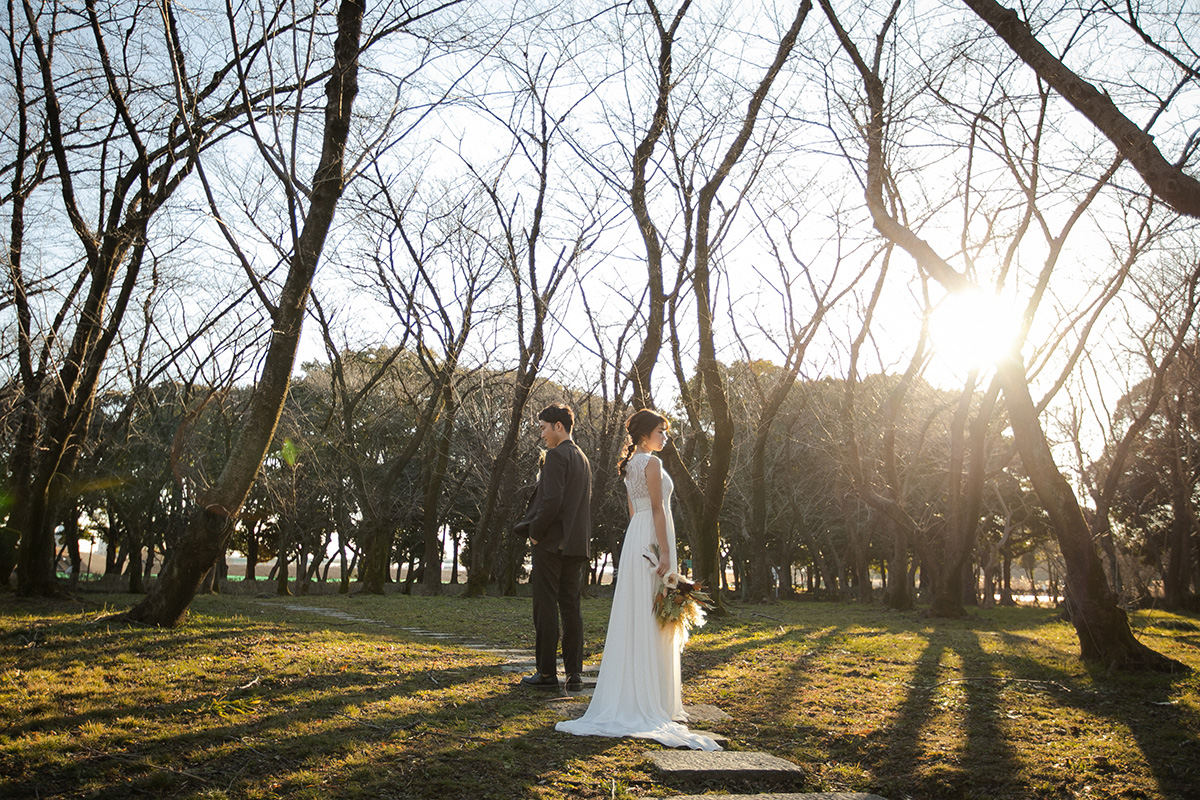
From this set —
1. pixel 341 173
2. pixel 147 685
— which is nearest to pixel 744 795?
pixel 147 685

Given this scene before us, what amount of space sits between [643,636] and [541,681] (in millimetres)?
1159

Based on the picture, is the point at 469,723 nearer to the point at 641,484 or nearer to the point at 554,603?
the point at 554,603

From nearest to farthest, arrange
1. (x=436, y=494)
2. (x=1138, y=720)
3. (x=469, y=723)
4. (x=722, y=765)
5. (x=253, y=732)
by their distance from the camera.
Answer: (x=722, y=765) < (x=253, y=732) < (x=469, y=723) < (x=1138, y=720) < (x=436, y=494)

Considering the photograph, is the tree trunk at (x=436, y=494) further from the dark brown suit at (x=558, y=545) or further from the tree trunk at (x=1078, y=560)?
the dark brown suit at (x=558, y=545)

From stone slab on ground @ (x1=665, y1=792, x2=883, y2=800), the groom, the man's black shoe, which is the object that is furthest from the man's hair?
stone slab on ground @ (x1=665, y1=792, x2=883, y2=800)

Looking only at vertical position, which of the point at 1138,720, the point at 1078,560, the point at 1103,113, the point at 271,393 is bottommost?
the point at 1138,720

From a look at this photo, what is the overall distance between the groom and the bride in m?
0.44

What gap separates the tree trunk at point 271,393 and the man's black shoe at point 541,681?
352 centimetres

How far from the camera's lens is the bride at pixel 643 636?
14.3ft

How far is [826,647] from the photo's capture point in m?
9.43

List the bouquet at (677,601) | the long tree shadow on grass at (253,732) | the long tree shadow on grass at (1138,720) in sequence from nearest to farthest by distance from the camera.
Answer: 1. the long tree shadow on grass at (253,732)
2. the long tree shadow on grass at (1138,720)
3. the bouquet at (677,601)

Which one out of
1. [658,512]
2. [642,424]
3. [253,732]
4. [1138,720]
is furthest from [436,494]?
[1138,720]

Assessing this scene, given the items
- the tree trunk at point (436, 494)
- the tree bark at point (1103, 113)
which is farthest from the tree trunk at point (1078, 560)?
the tree trunk at point (436, 494)

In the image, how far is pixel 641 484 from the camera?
501 cm
